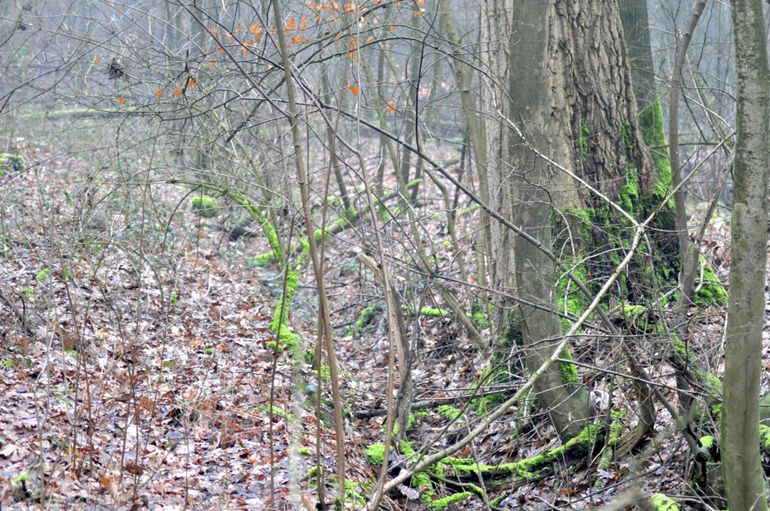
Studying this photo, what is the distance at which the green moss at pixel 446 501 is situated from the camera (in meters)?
4.64

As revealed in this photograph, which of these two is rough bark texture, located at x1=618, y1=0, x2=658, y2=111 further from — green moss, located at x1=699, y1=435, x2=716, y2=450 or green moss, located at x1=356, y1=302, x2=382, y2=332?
green moss, located at x1=699, y1=435, x2=716, y2=450

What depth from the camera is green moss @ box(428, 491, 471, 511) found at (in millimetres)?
4636

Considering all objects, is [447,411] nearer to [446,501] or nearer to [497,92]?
[446,501]

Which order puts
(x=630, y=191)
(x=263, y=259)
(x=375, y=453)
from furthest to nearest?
(x=263, y=259) → (x=630, y=191) → (x=375, y=453)

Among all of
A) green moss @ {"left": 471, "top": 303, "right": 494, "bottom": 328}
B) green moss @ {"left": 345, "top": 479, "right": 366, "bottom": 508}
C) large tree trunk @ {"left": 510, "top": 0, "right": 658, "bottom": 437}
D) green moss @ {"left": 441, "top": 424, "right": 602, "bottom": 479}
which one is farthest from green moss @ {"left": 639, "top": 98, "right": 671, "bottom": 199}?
green moss @ {"left": 345, "top": 479, "right": 366, "bottom": 508}

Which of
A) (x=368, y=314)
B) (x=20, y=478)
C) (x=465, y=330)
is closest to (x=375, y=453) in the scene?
(x=20, y=478)

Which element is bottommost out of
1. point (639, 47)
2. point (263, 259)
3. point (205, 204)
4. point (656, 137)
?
point (263, 259)

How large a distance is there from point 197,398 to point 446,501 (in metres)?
2.02

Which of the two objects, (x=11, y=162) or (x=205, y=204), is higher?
(x=11, y=162)

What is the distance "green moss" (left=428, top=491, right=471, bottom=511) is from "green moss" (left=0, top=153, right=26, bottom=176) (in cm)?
866

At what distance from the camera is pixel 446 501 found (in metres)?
4.65

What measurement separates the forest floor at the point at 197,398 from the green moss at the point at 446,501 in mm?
117

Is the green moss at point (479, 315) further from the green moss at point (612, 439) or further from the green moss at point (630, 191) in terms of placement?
the green moss at point (612, 439)

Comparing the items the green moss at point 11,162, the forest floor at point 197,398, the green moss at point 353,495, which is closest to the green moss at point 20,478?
the forest floor at point 197,398
